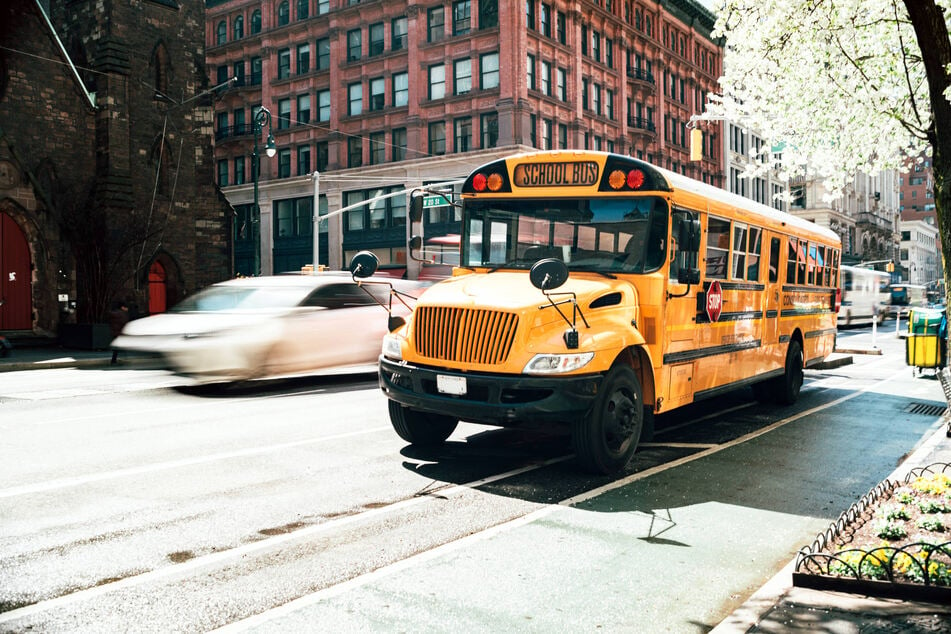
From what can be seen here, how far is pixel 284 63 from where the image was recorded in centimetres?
5278

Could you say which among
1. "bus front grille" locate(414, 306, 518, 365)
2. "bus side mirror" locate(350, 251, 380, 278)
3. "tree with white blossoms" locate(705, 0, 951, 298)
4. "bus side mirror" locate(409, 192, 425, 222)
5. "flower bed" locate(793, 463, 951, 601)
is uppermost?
"tree with white blossoms" locate(705, 0, 951, 298)

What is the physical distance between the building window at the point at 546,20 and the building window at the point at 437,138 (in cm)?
735

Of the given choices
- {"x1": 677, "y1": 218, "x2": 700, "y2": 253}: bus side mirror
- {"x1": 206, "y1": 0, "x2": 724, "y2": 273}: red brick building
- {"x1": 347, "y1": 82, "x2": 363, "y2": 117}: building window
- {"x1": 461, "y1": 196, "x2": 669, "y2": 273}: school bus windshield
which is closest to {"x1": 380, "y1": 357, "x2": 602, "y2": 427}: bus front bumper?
{"x1": 461, "y1": 196, "x2": 669, "y2": 273}: school bus windshield

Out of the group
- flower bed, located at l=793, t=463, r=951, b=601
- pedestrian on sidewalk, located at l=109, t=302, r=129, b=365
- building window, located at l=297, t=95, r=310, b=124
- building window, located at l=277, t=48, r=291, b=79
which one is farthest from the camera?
building window, located at l=277, t=48, r=291, b=79

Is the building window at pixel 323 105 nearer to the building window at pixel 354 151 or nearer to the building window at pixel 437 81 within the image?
the building window at pixel 354 151

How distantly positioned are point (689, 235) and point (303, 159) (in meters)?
45.9

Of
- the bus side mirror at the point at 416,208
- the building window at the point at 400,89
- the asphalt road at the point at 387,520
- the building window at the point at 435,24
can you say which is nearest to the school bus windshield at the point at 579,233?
the bus side mirror at the point at 416,208

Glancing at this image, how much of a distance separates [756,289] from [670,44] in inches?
2127

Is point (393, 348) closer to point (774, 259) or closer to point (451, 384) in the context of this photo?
point (451, 384)

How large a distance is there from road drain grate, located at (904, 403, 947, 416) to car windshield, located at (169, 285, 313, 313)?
30.5 feet

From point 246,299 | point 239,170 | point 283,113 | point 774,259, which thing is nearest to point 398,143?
point 283,113

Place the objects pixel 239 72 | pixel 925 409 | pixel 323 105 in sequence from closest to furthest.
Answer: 1. pixel 925 409
2. pixel 323 105
3. pixel 239 72

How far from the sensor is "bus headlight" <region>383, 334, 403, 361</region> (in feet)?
24.6

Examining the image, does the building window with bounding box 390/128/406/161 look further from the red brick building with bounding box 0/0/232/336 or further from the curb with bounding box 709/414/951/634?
the curb with bounding box 709/414/951/634
